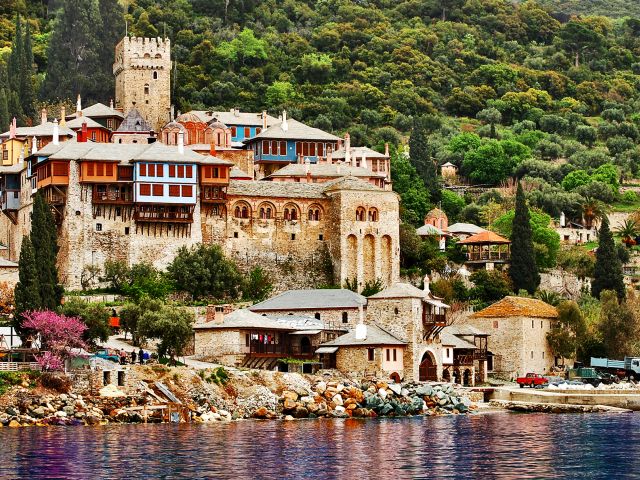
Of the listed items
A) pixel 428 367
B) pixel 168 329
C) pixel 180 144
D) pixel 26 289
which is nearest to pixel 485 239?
pixel 180 144

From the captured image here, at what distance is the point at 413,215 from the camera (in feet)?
381

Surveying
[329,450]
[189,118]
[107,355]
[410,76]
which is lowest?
[329,450]

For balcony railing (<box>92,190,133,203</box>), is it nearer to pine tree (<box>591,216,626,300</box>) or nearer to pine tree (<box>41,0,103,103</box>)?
pine tree (<box>591,216,626,300</box>)

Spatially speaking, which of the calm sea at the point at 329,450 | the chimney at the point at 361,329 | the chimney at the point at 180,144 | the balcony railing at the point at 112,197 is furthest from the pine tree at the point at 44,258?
the chimney at the point at 180,144

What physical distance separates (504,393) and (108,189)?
1056 inches

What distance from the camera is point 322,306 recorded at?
90.4 metres

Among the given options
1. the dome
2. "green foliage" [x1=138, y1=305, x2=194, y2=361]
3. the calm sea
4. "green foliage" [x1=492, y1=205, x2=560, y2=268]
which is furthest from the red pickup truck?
the dome

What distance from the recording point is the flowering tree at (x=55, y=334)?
75438mm

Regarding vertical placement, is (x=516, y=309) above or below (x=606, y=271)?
below

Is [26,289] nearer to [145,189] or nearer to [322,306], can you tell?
[322,306]

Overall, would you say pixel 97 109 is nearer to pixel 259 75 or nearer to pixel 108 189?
pixel 108 189

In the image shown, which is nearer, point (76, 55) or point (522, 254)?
point (522, 254)

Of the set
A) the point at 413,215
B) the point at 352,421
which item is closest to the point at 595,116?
the point at 413,215

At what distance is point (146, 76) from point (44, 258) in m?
43.1
